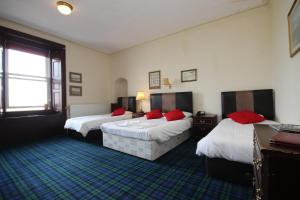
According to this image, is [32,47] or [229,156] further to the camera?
[32,47]

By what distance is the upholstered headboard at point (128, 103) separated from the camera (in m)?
5.34

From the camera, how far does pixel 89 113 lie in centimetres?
520

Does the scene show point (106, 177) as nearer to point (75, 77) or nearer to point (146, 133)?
point (146, 133)

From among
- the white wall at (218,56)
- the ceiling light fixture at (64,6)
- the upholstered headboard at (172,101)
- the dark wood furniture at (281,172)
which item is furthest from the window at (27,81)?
the dark wood furniture at (281,172)

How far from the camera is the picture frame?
187 inches

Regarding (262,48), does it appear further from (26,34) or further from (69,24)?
(26,34)

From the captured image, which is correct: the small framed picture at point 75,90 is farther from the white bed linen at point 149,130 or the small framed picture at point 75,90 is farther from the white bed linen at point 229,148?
the white bed linen at point 229,148

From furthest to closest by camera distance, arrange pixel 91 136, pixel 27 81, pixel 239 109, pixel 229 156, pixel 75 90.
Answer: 1. pixel 75 90
2. pixel 27 81
3. pixel 91 136
4. pixel 239 109
5. pixel 229 156

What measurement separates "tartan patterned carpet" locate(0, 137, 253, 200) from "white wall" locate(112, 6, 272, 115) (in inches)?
72.4

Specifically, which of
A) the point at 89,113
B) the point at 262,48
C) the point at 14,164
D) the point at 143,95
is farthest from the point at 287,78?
the point at 89,113

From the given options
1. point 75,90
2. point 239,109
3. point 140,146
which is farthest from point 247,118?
point 75,90

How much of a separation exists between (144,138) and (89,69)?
413 cm

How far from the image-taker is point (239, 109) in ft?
11.0

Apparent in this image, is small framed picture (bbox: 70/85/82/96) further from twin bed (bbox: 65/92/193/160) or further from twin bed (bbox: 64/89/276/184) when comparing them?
twin bed (bbox: 64/89/276/184)
